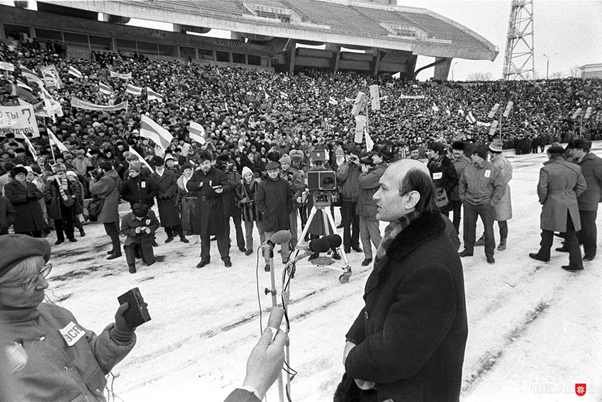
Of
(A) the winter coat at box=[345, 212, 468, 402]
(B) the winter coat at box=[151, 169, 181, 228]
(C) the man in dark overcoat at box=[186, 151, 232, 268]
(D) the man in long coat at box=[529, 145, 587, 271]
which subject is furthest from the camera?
(B) the winter coat at box=[151, 169, 181, 228]

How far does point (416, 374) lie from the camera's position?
144cm

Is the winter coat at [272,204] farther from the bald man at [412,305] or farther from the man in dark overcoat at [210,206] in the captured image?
the bald man at [412,305]

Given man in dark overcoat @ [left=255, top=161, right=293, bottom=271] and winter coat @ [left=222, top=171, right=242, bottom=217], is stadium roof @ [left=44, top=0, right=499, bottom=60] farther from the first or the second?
man in dark overcoat @ [left=255, top=161, right=293, bottom=271]

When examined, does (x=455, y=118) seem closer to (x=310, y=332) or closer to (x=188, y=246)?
(x=188, y=246)

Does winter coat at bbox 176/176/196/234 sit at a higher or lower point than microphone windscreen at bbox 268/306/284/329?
lower

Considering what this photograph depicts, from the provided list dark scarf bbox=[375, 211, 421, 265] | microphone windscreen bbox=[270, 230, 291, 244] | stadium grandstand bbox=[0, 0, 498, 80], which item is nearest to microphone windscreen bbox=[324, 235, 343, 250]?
microphone windscreen bbox=[270, 230, 291, 244]

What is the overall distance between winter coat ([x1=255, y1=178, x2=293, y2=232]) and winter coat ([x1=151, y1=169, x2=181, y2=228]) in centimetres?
238

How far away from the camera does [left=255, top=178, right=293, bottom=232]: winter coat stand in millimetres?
5734

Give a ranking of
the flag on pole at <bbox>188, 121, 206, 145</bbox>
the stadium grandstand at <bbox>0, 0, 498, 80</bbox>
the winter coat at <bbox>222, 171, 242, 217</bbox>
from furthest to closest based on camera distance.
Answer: the stadium grandstand at <bbox>0, 0, 498, 80</bbox>
the flag on pole at <bbox>188, 121, 206, 145</bbox>
the winter coat at <bbox>222, 171, 242, 217</bbox>

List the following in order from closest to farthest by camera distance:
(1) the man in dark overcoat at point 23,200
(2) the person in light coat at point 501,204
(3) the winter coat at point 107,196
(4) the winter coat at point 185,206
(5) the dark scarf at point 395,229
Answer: (5) the dark scarf at point 395,229, (2) the person in light coat at point 501,204, (3) the winter coat at point 107,196, (1) the man in dark overcoat at point 23,200, (4) the winter coat at point 185,206

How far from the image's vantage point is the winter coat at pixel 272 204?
18.8 ft

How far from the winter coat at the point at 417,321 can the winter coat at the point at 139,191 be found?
5811 millimetres

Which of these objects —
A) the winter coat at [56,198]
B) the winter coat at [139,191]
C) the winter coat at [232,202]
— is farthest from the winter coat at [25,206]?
the winter coat at [232,202]

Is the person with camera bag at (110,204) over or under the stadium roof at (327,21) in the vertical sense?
under
